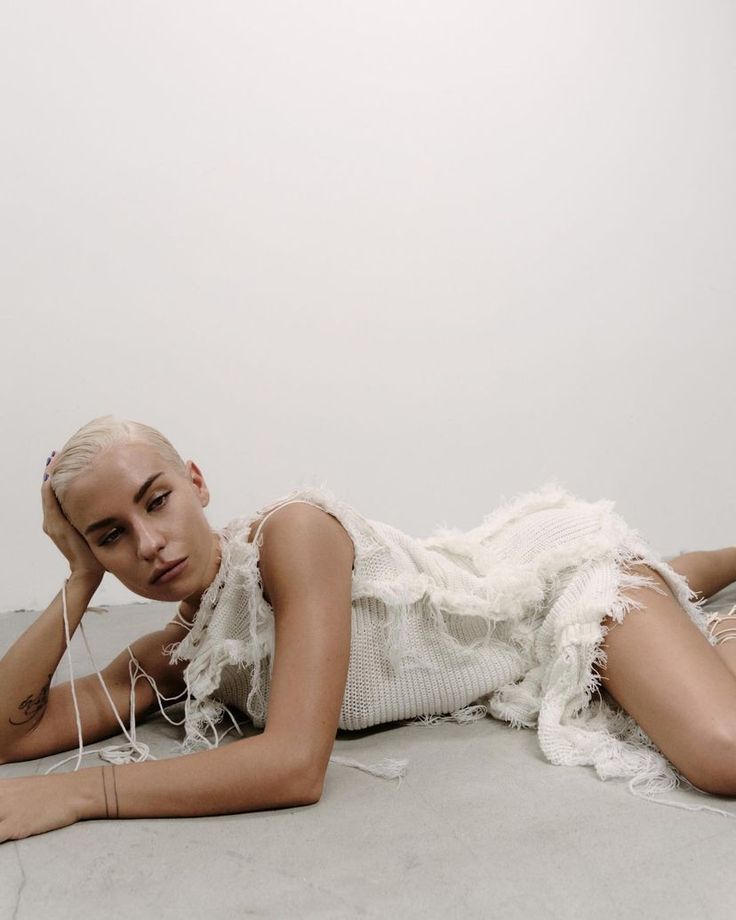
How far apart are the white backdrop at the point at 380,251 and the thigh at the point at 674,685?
1.71 meters

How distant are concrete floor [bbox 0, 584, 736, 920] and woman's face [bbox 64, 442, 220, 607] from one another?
30 centimetres

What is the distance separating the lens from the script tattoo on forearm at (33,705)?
1.29m

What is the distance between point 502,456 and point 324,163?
114 centimetres

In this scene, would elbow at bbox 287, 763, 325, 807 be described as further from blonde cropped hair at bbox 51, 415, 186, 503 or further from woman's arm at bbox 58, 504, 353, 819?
blonde cropped hair at bbox 51, 415, 186, 503

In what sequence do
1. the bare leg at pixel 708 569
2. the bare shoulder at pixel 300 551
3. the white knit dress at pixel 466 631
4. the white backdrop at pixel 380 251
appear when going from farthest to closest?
the white backdrop at pixel 380 251 < the bare leg at pixel 708 569 < the white knit dress at pixel 466 631 < the bare shoulder at pixel 300 551

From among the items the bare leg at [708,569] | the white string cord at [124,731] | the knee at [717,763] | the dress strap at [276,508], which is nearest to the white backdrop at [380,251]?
the bare leg at [708,569]

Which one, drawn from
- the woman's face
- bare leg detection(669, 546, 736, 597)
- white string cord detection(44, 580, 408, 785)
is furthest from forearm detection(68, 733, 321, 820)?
bare leg detection(669, 546, 736, 597)

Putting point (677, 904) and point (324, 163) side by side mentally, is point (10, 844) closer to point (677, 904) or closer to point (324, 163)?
point (677, 904)

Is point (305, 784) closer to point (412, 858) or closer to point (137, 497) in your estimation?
point (412, 858)

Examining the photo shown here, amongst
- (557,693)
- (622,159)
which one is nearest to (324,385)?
(622,159)

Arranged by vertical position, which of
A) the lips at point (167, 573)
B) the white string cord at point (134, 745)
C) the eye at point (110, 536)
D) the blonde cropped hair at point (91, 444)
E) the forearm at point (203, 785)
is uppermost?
the blonde cropped hair at point (91, 444)

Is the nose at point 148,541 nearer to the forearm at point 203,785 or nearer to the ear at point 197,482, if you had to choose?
the ear at point 197,482

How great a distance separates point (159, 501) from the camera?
1192mm

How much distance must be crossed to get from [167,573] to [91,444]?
7.9 inches
